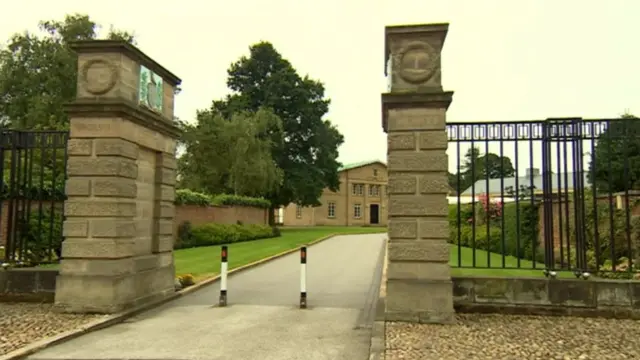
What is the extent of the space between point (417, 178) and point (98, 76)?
18.0 ft

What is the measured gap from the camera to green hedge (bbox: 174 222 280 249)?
24.3 meters

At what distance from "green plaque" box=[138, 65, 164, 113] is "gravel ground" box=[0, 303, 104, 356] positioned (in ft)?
12.2

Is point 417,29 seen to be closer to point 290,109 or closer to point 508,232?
point 508,232

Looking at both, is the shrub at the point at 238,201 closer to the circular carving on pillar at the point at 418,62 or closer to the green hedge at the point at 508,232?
the green hedge at the point at 508,232

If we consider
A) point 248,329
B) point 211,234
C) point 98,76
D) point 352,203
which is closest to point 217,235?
point 211,234

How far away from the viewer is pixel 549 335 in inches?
267

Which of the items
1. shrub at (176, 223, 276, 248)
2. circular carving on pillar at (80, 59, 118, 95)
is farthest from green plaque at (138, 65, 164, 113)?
shrub at (176, 223, 276, 248)

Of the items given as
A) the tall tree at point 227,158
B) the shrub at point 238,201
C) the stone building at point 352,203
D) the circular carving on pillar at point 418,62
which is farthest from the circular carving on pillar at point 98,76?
the stone building at point 352,203

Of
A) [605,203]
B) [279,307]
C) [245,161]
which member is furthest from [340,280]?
[245,161]

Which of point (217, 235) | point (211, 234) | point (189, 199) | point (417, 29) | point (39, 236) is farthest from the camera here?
point (217, 235)

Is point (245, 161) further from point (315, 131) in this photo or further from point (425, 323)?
point (425, 323)

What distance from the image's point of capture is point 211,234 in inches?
1022

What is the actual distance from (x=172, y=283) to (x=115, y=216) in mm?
2486

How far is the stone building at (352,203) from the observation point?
218 ft
